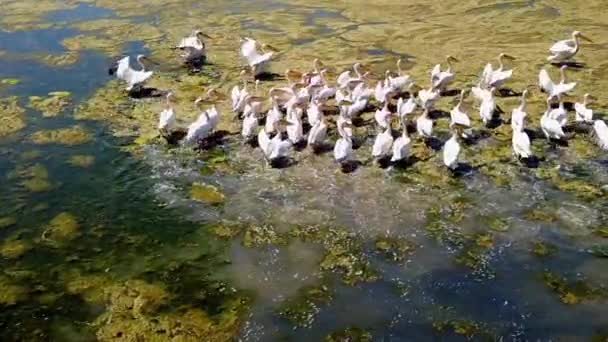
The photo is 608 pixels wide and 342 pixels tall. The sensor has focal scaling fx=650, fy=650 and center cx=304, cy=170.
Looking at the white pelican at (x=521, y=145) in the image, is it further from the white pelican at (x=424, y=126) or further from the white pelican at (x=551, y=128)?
the white pelican at (x=424, y=126)

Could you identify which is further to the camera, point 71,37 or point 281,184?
point 71,37

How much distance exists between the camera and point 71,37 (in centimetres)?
1942

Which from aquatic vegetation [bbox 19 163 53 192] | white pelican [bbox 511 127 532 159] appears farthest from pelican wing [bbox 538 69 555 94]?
aquatic vegetation [bbox 19 163 53 192]

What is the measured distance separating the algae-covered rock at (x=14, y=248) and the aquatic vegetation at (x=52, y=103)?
4.91 metres

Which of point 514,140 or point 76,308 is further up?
point 514,140

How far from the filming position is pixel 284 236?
9305 millimetres

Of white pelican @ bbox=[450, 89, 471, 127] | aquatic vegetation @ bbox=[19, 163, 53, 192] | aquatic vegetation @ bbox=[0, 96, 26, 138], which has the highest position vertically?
white pelican @ bbox=[450, 89, 471, 127]

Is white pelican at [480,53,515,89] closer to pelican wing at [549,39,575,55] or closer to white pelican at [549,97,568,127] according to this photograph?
white pelican at [549,97,568,127]

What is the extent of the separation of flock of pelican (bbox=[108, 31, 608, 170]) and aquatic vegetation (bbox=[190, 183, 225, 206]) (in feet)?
3.86

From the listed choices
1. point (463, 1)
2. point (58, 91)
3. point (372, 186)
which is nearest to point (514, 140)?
point (372, 186)

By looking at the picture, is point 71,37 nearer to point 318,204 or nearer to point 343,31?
point 343,31

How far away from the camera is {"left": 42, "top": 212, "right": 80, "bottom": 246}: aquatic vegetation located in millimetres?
9438

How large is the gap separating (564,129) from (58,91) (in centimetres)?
1096

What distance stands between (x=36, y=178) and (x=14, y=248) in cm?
221
